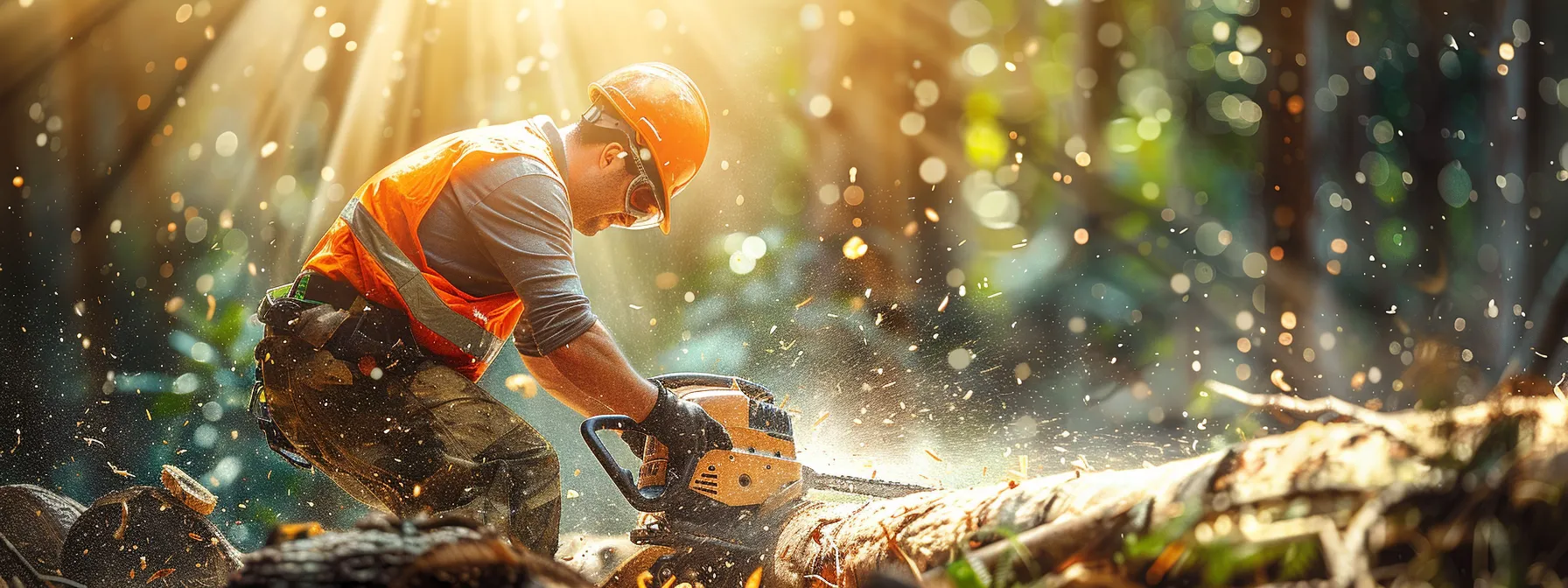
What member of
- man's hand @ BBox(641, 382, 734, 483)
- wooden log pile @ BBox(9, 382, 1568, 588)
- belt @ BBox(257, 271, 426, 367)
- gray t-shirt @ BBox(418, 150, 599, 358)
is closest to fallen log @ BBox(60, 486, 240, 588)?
belt @ BBox(257, 271, 426, 367)

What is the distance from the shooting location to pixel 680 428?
93.9 inches

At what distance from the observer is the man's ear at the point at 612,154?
9.36 ft

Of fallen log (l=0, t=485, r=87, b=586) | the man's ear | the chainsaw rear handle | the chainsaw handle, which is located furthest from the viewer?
fallen log (l=0, t=485, r=87, b=586)

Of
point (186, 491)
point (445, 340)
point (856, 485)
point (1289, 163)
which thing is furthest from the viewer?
point (1289, 163)

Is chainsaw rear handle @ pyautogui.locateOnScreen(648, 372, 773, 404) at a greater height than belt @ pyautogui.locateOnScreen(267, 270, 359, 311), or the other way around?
belt @ pyautogui.locateOnScreen(267, 270, 359, 311)

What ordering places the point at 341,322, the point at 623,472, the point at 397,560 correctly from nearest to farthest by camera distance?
the point at 397,560 < the point at 623,472 < the point at 341,322

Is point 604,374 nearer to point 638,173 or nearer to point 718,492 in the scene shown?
point 718,492

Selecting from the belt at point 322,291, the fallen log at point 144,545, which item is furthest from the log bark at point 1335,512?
the fallen log at point 144,545

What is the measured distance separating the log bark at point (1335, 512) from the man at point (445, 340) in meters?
1.34

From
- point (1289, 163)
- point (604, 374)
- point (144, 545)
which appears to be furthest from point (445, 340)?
point (1289, 163)

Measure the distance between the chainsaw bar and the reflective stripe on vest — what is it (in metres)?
1.21

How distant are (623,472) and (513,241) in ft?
2.48

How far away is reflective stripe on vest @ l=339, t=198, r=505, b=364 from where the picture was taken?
251cm

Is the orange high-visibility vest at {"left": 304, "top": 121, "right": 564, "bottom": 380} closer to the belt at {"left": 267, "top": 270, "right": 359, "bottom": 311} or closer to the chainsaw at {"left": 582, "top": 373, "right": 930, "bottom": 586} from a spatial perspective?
the belt at {"left": 267, "top": 270, "right": 359, "bottom": 311}
